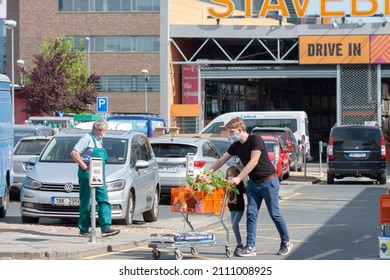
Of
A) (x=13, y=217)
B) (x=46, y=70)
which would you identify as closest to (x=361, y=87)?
(x=46, y=70)

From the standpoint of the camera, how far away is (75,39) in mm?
77250

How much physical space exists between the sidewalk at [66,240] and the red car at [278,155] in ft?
44.6

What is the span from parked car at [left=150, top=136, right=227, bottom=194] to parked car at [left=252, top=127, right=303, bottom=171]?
14.8 meters

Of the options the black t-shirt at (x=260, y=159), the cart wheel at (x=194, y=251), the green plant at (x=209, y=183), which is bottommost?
the cart wheel at (x=194, y=251)

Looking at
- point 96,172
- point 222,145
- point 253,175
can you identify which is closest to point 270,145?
point 222,145

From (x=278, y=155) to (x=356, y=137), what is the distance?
Answer: 10.9 ft

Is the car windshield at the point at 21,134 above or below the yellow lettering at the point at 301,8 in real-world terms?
below

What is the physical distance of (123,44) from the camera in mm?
78062

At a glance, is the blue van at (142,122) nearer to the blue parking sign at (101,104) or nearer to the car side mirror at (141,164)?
the blue parking sign at (101,104)

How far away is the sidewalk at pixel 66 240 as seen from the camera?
1447cm

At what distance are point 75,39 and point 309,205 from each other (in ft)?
174

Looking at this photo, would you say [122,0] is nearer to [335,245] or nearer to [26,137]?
[26,137]

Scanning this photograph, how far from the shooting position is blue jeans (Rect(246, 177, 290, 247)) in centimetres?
1447

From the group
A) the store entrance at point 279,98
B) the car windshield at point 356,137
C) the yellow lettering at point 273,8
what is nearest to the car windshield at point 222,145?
the car windshield at point 356,137
